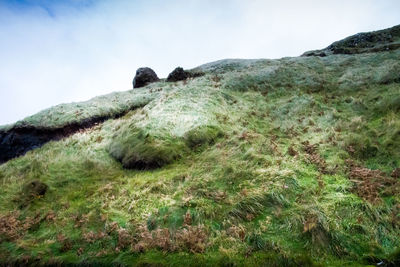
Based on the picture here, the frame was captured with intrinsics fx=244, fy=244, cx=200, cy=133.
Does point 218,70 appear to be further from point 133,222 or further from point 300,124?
point 133,222

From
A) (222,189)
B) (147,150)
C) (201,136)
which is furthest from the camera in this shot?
(201,136)

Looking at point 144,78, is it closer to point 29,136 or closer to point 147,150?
point 29,136

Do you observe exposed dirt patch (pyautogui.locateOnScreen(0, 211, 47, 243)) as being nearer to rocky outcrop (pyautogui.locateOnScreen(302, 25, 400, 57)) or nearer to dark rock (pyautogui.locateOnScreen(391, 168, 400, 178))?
dark rock (pyautogui.locateOnScreen(391, 168, 400, 178))

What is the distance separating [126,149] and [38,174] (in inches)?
179

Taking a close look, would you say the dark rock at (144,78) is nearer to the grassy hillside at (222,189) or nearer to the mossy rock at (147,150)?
the grassy hillside at (222,189)

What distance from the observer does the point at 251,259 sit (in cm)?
595

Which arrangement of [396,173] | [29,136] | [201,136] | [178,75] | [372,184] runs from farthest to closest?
[178,75], [29,136], [201,136], [396,173], [372,184]

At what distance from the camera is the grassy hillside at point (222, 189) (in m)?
6.41

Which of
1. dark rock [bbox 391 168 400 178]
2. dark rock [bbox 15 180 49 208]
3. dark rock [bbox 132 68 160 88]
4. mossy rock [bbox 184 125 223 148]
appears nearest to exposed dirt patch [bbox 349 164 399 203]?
dark rock [bbox 391 168 400 178]

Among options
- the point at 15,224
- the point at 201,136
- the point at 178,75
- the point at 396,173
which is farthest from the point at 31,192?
the point at 178,75

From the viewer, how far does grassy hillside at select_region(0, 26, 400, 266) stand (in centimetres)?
641

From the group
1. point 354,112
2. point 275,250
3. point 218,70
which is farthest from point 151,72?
point 275,250

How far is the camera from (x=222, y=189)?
30.3ft

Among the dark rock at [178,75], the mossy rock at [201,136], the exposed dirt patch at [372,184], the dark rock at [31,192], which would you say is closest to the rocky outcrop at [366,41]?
the dark rock at [178,75]
